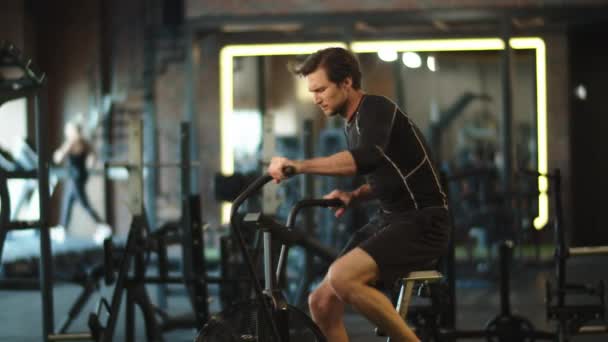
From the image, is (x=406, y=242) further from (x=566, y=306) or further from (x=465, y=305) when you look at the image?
(x=465, y=305)

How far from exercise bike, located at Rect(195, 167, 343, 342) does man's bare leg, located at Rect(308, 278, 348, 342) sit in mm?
139

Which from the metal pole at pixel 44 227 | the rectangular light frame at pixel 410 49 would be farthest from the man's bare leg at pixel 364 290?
the rectangular light frame at pixel 410 49

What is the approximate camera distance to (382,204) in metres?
4.12

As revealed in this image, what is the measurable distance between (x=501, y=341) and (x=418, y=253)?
2.06 metres

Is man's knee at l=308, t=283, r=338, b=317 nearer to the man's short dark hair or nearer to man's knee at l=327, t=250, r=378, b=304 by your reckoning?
man's knee at l=327, t=250, r=378, b=304

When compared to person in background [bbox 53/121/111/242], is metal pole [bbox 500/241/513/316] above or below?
below

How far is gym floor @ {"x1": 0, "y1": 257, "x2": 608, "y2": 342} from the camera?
6.60 metres

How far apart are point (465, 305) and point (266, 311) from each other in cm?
475

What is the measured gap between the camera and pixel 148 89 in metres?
12.7

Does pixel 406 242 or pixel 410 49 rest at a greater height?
pixel 410 49

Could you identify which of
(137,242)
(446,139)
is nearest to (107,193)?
(446,139)

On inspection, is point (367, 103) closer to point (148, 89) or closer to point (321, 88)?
point (321, 88)

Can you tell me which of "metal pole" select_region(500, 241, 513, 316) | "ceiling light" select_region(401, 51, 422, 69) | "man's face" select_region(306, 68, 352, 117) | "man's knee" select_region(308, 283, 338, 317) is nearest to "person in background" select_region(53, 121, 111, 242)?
"ceiling light" select_region(401, 51, 422, 69)

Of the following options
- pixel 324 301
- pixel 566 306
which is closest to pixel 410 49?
pixel 566 306
